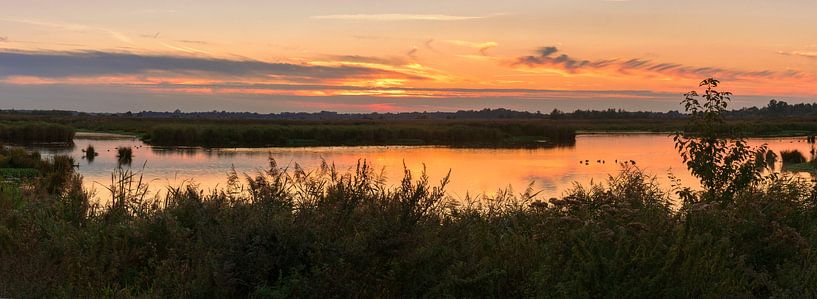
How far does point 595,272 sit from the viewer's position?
20.1ft

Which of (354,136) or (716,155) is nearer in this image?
(716,155)

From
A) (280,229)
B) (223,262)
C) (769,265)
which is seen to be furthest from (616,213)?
(223,262)

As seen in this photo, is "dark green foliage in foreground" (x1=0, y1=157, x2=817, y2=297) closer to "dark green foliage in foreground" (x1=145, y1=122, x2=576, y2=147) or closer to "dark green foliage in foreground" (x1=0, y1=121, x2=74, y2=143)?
"dark green foliage in foreground" (x1=145, y1=122, x2=576, y2=147)

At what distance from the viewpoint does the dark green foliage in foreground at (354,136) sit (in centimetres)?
5950

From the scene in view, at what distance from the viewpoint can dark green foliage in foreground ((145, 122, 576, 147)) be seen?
5950 centimetres

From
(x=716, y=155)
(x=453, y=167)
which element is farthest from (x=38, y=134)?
(x=716, y=155)

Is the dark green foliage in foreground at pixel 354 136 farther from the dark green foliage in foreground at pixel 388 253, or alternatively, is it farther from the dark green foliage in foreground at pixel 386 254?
the dark green foliage in foreground at pixel 386 254

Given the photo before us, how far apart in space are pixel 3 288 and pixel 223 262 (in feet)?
7.48

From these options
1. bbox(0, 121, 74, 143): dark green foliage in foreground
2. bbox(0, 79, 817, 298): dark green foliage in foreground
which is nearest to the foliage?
bbox(0, 79, 817, 298): dark green foliage in foreground

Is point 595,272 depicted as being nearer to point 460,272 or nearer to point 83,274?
point 460,272

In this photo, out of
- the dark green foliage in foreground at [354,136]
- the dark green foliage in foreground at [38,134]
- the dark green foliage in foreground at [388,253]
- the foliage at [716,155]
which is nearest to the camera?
the dark green foliage in foreground at [388,253]

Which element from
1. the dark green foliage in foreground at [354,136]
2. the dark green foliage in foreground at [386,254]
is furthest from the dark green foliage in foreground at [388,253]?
the dark green foliage in foreground at [354,136]

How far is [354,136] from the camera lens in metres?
66.0

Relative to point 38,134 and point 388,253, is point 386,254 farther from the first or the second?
point 38,134
